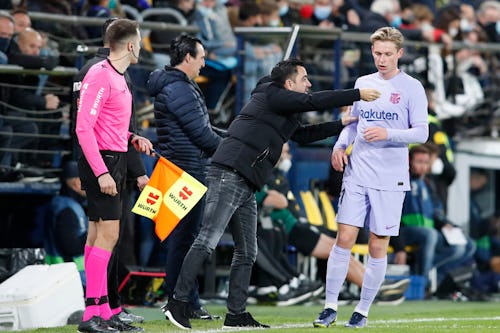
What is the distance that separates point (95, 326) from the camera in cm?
890

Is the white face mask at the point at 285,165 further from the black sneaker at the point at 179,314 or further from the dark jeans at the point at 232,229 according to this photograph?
the black sneaker at the point at 179,314

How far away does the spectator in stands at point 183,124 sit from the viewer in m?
10.6

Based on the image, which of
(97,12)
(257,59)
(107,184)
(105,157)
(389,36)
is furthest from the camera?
(257,59)

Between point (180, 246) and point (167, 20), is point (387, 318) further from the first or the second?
point (167, 20)

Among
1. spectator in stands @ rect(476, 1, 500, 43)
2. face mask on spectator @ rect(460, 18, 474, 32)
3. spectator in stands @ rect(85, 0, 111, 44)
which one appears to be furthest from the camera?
Result: spectator in stands @ rect(476, 1, 500, 43)

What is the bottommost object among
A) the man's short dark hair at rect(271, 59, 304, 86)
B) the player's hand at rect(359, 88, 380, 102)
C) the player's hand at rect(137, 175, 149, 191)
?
the player's hand at rect(137, 175, 149, 191)

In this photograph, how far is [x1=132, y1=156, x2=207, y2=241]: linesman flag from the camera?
9.75 meters

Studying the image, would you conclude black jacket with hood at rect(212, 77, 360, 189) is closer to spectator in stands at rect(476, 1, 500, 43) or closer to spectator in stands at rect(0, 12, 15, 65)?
spectator in stands at rect(0, 12, 15, 65)

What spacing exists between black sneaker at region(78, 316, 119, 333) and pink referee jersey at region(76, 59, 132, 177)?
0.96m

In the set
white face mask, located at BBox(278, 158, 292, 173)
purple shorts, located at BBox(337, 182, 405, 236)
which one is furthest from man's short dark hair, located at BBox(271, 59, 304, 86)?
white face mask, located at BBox(278, 158, 292, 173)

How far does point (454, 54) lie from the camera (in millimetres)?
18094

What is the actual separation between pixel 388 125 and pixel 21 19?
15.2 feet

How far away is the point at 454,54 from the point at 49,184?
23.6 feet

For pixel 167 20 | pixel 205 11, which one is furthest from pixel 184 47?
pixel 205 11
